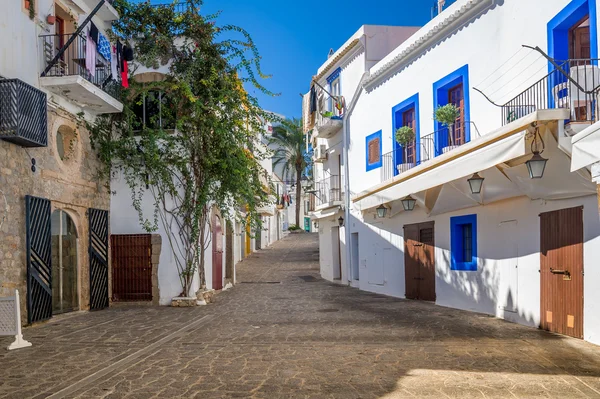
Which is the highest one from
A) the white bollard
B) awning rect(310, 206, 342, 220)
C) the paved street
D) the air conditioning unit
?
the air conditioning unit

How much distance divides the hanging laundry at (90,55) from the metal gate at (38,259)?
10.5ft

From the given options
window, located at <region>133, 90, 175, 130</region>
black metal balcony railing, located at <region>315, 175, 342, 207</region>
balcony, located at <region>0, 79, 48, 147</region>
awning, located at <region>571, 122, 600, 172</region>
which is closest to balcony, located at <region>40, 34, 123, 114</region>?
balcony, located at <region>0, 79, 48, 147</region>

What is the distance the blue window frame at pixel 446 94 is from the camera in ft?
43.3

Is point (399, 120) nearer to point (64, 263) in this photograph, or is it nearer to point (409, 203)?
point (409, 203)

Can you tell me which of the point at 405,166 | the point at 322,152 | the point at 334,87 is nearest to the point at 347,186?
the point at 322,152

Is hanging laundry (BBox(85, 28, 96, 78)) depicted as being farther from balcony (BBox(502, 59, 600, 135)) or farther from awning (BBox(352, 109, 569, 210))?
balcony (BBox(502, 59, 600, 135))

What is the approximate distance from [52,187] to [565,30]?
34.2 ft

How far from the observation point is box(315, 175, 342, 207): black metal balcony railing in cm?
2300

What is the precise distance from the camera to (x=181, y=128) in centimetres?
1530

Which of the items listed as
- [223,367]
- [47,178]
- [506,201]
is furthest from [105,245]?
[506,201]

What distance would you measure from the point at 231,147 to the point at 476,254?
7014 millimetres

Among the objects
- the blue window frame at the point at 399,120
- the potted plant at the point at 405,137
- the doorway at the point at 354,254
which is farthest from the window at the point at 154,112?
the doorway at the point at 354,254

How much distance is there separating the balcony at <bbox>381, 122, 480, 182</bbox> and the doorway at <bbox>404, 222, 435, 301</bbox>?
1745 mm

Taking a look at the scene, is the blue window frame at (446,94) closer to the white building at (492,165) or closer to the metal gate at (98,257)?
the white building at (492,165)
